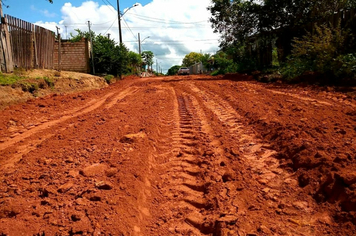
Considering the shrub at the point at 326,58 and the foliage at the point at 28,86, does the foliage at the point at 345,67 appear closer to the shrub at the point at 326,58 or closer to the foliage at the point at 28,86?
the shrub at the point at 326,58

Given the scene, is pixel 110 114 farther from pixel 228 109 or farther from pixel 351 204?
pixel 351 204

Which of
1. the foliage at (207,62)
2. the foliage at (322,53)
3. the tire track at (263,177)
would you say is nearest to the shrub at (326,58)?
the foliage at (322,53)

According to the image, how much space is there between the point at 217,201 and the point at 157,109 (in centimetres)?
418

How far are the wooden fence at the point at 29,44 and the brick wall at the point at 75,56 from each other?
21.0 ft

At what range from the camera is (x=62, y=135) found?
4.20 metres

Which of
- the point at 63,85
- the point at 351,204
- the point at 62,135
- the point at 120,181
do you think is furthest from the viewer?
the point at 63,85

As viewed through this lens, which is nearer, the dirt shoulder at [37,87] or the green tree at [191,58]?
the dirt shoulder at [37,87]

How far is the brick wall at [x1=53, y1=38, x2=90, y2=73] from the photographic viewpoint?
1808cm

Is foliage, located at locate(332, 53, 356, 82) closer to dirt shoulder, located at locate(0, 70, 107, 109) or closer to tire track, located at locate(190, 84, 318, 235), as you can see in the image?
tire track, located at locate(190, 84, 318, 235)

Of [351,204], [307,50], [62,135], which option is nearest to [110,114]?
[62,135]

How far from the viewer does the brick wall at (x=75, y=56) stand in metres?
18.1

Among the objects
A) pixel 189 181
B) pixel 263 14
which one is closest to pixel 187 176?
pixel 189 181

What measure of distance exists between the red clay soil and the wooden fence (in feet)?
17.4

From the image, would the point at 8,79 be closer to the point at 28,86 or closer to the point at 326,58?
the point at 28,86
